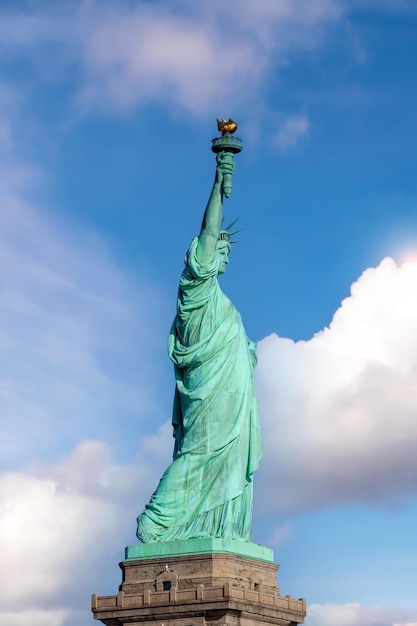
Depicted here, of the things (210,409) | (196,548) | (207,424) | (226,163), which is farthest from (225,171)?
(196,548)

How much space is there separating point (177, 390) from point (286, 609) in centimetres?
671

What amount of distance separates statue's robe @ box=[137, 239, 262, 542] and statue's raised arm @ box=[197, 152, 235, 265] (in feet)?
0.79

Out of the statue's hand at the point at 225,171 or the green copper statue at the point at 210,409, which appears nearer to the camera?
the green copper statue at the point at 210,409

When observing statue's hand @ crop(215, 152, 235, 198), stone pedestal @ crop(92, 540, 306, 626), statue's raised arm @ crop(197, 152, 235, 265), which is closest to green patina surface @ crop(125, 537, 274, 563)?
stone pedestal @ crop(92, 540, 306, 626)

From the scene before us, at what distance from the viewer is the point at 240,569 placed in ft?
187

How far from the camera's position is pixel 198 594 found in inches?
2207

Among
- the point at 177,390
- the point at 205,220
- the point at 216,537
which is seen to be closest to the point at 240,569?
the point at 216,537

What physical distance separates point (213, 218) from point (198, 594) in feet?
34.1

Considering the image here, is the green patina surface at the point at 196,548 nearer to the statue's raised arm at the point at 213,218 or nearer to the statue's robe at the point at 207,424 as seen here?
the statue's robe at the point at 207,424

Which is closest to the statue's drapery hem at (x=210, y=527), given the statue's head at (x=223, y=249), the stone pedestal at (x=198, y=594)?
the stone pedestal at (x=198, y=594)

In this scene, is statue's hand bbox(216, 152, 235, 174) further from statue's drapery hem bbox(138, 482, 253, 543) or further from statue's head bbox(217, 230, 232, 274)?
statue's drapery hem bbox(138, 482, 253, 543)

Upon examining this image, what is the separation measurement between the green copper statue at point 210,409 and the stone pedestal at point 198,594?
0.90 meters

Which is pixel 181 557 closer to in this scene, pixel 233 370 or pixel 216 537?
pixel 216 537

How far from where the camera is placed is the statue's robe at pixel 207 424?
5819 cm
